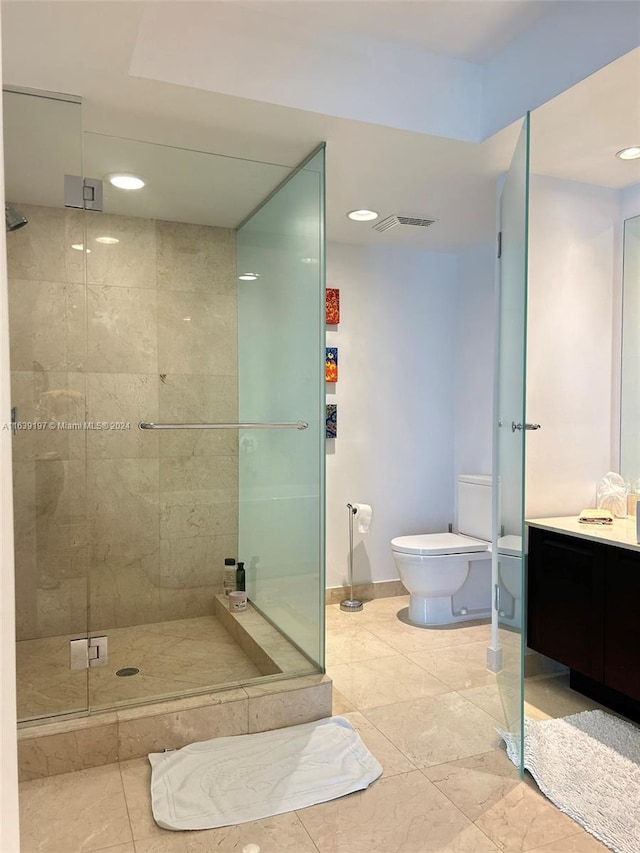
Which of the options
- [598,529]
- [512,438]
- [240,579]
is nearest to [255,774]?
[240,579]

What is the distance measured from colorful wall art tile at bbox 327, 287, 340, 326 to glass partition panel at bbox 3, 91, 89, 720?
1.94 meters

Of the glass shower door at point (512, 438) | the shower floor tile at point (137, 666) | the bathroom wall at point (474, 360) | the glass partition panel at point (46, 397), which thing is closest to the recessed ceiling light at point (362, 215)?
the glass shower door at point (512, 438)

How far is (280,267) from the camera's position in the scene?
291 centimetres

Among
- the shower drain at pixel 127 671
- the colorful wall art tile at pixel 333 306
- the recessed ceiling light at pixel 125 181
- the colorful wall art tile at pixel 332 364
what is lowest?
the shower drain at pixel 127 671

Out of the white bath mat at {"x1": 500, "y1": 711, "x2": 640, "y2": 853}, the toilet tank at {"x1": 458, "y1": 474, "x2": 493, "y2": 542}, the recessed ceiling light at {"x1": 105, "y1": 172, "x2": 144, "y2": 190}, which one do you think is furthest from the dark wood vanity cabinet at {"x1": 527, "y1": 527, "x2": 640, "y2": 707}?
the recessed ceiling light at {"x1": 105, "y1": 172, "x2": 144, "y2": 190}

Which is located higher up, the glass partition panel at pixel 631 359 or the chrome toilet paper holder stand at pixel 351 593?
the glass partition panel at pixel 631 359

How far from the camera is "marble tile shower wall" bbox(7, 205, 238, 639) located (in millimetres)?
2281

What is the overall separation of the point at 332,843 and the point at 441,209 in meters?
2.93

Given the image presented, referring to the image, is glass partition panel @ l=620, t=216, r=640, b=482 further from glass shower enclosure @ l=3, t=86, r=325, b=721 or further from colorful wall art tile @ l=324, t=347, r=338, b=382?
colorful wall art tile @ l=324, t=347, r=338, b=382

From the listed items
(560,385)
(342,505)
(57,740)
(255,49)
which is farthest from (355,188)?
(57,740)

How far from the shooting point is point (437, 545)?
3.71 m

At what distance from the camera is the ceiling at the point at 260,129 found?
200 centimetres

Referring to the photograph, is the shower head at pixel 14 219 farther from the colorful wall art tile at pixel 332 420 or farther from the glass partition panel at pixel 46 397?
the colorful wall art tile at pixel 332 420

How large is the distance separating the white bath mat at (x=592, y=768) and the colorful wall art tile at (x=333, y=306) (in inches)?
101
